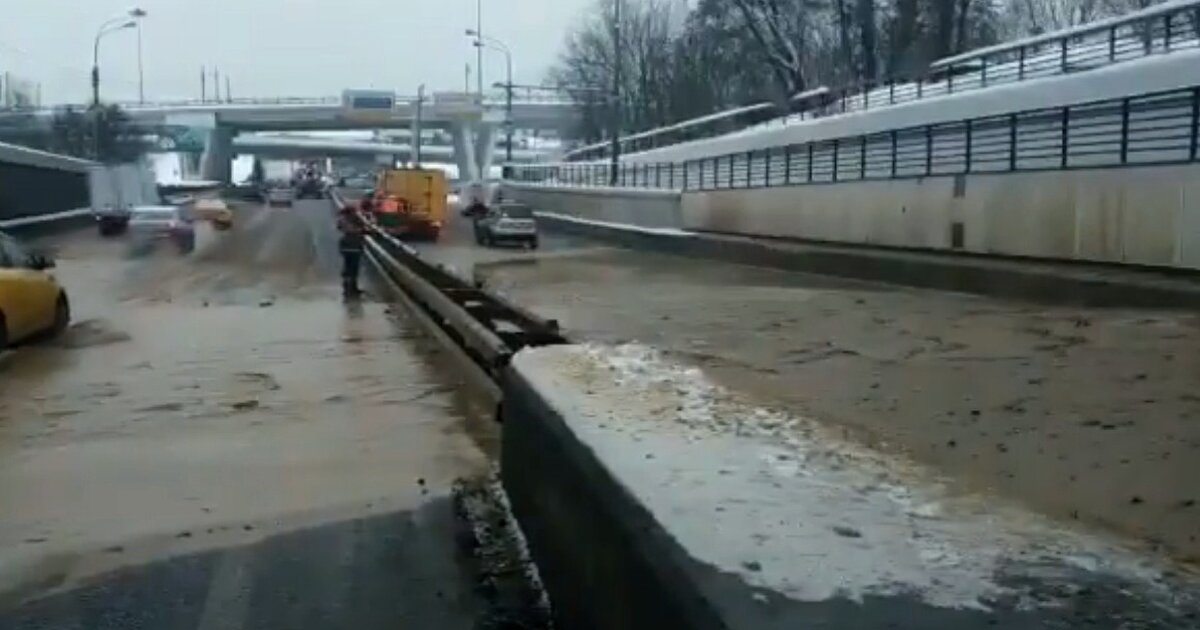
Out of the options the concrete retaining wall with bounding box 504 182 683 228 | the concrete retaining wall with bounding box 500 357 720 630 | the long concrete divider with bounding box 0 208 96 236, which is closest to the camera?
the concrete retaining wall with bounding box 500 357 720 630

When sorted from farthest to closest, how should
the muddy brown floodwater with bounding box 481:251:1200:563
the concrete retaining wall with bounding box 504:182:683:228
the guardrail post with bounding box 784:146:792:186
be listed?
the concrete retaining wall with bounding box 504:182:683:228, the guardrail post with bounding box 784:146:792:186, the muddy brown floodwater with bounding box 481:251:1200:563

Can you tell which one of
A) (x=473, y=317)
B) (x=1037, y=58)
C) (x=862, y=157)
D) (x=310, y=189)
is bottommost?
(x=310, y=189)

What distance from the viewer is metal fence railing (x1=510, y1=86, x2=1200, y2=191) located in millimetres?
25094

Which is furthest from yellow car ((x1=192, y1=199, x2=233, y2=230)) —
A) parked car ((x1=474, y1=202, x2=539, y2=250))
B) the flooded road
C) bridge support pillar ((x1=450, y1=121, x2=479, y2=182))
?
bridge support pillar ((x1=450, y1=121, x2=479, y2=182))

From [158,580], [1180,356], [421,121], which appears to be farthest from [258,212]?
[158,580]

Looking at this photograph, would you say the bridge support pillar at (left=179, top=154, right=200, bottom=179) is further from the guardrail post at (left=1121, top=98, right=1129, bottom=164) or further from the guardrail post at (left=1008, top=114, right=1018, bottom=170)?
the guardrail post at (left=1121, top=98, right=1129, bottom=164)

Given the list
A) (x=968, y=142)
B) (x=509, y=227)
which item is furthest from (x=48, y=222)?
(x=968, y=142)

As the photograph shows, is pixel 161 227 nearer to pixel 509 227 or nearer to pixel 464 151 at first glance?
pixel 509 227

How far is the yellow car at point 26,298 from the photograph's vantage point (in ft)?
63.8

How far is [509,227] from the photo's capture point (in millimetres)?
58094

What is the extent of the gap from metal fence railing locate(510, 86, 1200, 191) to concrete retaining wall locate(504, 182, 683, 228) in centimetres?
405

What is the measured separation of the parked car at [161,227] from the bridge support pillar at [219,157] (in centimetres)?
8907

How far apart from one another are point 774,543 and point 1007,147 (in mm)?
27802

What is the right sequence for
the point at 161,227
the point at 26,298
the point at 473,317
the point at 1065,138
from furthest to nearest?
the point at 161,227 < the point at 1065,138 < the point at 26,298 < the point at 473,317
